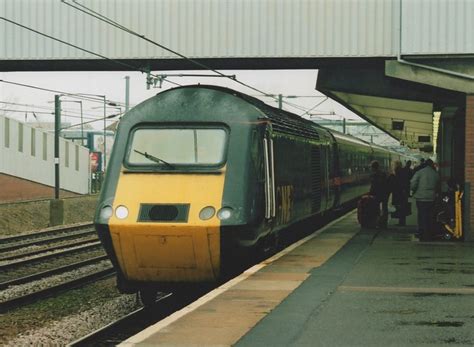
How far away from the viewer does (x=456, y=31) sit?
16766 mm

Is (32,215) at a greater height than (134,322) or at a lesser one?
lesser

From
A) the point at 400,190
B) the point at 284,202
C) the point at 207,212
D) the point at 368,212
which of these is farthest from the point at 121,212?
the point at 400,190

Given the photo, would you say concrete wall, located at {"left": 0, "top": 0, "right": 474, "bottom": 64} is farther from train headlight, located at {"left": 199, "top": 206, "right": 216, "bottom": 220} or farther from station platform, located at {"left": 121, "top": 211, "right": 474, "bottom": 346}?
train headlight, located at {"left": 199, "top": 206, "right": 216, "bottom": 220}

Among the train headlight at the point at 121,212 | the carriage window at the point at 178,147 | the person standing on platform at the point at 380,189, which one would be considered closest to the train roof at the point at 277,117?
the carriage window at the point at 178,147

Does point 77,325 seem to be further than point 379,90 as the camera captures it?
No

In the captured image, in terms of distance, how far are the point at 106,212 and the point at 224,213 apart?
1.50m

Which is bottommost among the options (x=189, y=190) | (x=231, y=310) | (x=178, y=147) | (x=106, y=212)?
(x=231, y=310)

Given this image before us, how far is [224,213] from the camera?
35.4 feet

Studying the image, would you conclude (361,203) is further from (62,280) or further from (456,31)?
(62,280)

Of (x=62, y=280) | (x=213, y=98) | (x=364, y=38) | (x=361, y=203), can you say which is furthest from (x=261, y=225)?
(x=361, y=203)

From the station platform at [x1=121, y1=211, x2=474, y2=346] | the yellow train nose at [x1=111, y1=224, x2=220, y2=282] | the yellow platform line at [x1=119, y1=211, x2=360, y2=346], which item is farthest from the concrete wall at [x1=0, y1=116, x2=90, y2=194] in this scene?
the yellow platform line at [x1=119, y1=211, x2=360, y2=346]

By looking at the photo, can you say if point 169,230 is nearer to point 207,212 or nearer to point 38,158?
point 207,212

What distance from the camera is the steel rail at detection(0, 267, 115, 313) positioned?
12.5 m

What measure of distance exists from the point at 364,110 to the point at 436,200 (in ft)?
42.2
